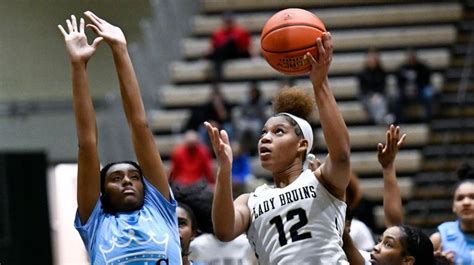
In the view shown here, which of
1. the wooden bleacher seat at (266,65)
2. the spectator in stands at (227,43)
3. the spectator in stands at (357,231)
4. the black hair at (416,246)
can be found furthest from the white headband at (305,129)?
the spectator in stands at (227,43)

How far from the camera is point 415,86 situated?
15391mm

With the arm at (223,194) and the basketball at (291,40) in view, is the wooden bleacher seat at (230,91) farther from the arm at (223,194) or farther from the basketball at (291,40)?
the arm at (223,194)

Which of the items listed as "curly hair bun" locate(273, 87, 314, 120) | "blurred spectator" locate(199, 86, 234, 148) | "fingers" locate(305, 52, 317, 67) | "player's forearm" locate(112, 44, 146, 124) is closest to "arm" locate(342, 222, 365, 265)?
"curly hair bun" locate(273, 87, 314, 120)

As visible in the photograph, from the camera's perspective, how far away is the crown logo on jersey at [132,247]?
628cm

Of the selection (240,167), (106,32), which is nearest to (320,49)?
(106,32)

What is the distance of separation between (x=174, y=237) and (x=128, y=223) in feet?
0.84

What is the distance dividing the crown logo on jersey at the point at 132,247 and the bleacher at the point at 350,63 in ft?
29.4

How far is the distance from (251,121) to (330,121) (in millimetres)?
8658

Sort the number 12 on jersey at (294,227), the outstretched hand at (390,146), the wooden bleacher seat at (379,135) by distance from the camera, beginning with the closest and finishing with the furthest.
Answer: the number 12 on jersey at (294,227) → the outstretched hand at (390,146) → the wooden bleacher seat at (379,135)

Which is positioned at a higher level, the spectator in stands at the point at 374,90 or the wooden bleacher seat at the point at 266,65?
the wooden bleacher seat at the point at 266,65

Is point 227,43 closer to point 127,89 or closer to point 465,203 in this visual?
point 465,203

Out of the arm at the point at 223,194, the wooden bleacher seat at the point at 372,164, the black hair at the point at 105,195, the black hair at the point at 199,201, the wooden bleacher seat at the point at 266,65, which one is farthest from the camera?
the wooden bleacher seat at the point at 266,65

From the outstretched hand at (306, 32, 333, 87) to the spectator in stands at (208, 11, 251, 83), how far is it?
32.9 ft

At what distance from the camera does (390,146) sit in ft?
23.2
